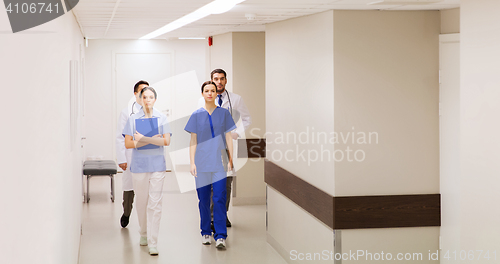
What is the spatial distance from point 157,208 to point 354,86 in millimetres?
2360

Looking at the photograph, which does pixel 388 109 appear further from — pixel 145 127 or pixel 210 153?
pixel 145 127

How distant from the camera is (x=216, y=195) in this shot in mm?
5258

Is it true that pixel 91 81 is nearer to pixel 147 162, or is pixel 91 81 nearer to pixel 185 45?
pixel 185 45

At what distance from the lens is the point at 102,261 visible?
16.1 feet

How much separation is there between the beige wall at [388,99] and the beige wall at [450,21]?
0.05 m

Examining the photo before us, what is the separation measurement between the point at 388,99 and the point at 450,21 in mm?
739

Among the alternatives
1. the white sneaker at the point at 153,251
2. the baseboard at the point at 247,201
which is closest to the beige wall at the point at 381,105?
the white sneaker at the point at 153,251

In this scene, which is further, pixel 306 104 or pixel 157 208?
pixel 157 208

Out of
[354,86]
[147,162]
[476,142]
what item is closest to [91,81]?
[147,162]

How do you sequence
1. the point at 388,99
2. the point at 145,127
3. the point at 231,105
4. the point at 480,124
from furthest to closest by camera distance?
the point at 231,105
the point at 145,127
the point at 388,99
the point at 480,124

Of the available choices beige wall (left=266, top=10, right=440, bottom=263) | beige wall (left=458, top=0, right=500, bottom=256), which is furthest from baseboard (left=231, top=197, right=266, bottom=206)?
beige wall (left=458, top=0, right=500, bottom=256)

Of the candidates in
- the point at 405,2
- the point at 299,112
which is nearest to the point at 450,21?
the point at 405,2

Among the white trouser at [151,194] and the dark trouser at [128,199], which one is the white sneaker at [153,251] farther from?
the dark trouser at [128,199]

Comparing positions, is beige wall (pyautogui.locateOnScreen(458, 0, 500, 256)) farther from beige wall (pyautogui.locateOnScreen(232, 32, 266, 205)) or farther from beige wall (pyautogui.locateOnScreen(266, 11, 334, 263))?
beige wall (pyautogui.locateOnScreen(232, 32, 266, 205))
